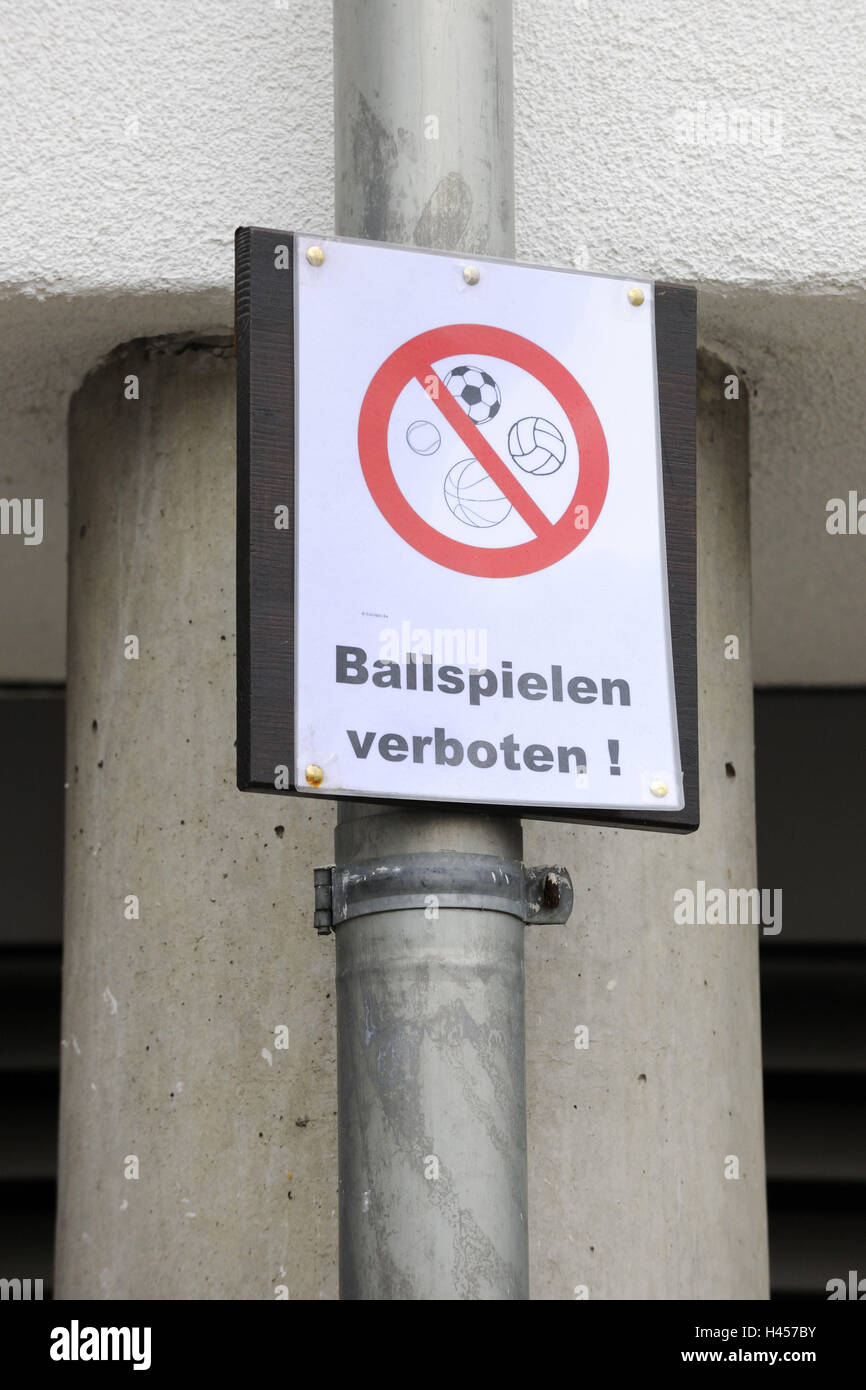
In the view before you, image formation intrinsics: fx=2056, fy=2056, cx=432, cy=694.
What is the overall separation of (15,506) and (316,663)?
172cm

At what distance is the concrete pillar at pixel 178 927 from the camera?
3072 millimetres

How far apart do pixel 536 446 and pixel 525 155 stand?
843 millimetres

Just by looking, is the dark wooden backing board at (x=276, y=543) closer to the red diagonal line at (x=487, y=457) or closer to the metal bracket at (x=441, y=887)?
the metal bracket at (x=441, y=887)

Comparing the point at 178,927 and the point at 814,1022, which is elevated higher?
the point at 814,1022

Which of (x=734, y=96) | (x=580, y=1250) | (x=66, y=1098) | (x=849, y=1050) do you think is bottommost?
A: (x=580, y=1250)

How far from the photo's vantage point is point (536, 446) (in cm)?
274

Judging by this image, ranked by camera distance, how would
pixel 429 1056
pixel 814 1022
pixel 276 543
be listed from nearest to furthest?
pixel 429 1056, pixel 276 543, pixel 814 1022

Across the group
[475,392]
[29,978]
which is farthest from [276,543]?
[29,978]

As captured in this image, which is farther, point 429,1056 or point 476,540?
point 476,540

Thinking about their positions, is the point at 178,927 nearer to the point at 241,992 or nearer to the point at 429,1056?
the point at 241,992

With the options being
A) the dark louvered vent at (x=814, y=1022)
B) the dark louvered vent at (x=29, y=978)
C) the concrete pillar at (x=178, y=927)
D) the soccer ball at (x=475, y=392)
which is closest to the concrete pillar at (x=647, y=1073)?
the concrete pillar at (x=178, y=927)

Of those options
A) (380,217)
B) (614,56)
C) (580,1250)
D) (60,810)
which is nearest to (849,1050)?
(60,810)

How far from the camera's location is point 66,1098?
10.8 ft

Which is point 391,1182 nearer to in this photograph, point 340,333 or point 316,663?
point 316,663
